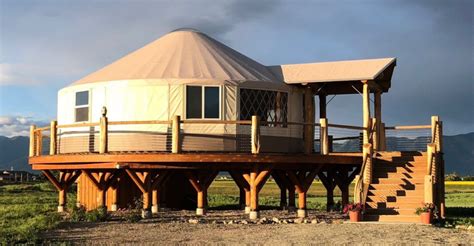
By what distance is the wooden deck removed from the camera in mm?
14250

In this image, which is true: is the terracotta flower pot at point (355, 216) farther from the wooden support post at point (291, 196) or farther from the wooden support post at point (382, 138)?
the wooden support post at point (382, 138)

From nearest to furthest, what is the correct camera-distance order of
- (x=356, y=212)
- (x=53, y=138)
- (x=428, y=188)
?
(x=356, y=212), (x=428, y=188), (x=53, y=138)

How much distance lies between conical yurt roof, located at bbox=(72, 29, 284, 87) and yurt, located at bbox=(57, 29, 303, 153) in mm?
24

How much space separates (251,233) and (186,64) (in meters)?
6.06

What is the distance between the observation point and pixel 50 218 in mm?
14656

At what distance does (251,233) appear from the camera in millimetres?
12148

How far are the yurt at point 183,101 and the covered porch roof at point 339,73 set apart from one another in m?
0.40

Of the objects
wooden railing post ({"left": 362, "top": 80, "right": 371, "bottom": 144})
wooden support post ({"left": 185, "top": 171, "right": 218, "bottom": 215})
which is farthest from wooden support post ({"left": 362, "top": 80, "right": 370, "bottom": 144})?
wooden support post ({"left": 185, "top": 171, "right": 218, "bottom": 215})

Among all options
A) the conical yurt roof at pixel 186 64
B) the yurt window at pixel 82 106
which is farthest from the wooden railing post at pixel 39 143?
the conical yurt roof at pixel 186 64

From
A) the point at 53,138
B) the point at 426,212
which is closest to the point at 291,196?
the point at 426,212

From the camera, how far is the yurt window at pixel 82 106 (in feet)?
55.7

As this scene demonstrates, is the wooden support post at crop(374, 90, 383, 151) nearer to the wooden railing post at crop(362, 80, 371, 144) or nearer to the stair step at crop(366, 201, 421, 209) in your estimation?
the wooden railing post at crop(362, 80, 371, 144)

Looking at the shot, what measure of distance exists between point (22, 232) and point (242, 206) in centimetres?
914

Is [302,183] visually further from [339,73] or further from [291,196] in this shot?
[339,73]
